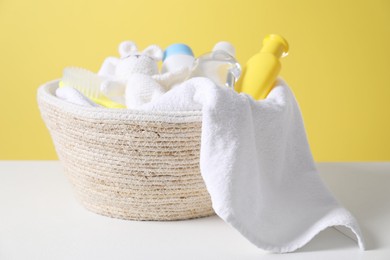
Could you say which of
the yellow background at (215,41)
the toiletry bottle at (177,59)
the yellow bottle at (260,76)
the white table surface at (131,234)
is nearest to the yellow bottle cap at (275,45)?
the yellow bottle at (260,76)

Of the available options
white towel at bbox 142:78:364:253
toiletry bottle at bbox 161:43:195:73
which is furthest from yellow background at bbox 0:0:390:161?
white towel at bbox 142:78:364:253

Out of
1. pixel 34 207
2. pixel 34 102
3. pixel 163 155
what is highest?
pixel 163 155

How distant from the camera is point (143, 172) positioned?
80 centimetres

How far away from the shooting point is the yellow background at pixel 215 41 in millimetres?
1822

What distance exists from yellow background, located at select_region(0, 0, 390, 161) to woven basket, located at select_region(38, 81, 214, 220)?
97cm

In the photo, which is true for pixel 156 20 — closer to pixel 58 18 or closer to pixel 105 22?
pixel 105 22

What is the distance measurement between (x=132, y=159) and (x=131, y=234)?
95 millimetres

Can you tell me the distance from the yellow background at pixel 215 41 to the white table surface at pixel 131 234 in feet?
2.92

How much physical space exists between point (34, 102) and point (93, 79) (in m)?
1.00

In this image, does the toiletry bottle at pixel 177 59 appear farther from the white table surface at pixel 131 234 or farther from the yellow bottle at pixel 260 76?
the white table surface at pixel 131 234

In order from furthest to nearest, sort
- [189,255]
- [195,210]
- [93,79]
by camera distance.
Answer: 1. [93,79]
2. [195,210]
3. [189,255]

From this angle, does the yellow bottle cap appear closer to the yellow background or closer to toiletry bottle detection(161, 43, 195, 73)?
toiletry bottle detection(161, 43, 195, 73)

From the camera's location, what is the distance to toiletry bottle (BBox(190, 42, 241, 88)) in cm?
92

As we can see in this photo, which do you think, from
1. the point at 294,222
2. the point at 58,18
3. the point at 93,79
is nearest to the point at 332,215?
the point at 294,222
